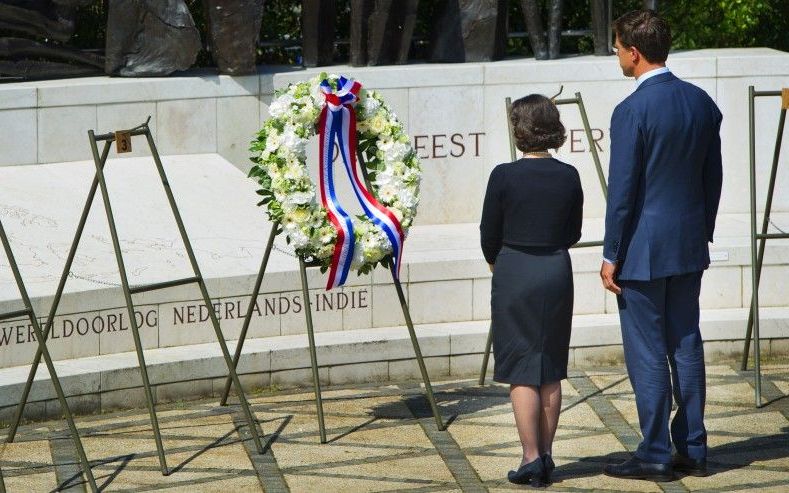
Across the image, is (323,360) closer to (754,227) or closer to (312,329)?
(312,329)

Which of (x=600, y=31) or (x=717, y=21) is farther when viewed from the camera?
(x=717, y=21)

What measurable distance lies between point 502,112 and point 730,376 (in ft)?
9.41

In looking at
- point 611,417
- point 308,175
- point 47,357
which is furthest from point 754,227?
point 47,357

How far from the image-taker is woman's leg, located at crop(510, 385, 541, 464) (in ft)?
19.7

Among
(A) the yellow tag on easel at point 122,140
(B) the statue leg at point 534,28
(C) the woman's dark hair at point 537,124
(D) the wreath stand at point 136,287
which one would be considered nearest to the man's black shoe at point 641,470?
(C) the woman's dark hair at point 537,124

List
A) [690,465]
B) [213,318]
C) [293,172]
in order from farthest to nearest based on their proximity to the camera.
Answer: [293,172]
[213,318]
[690,465]

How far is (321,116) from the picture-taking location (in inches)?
273

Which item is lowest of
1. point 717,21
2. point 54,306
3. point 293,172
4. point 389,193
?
point 54,306

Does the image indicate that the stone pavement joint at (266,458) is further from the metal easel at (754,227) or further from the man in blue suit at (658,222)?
the metal easel at (754,227)

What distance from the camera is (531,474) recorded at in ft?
20.1

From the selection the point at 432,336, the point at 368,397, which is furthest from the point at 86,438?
the point at 432,336

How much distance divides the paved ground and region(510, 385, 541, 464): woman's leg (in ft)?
0.95

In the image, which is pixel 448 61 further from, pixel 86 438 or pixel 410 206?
pixel 86 438

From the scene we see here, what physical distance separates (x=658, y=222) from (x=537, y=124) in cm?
65
